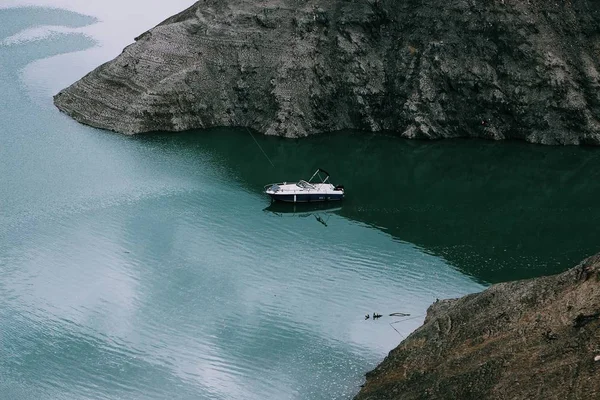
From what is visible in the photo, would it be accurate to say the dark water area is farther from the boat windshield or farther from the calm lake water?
the boat windshield

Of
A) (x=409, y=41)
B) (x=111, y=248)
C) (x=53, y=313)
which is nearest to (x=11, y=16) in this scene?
(x=409, y=41)

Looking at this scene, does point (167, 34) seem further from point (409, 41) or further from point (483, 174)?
point (483, 174)

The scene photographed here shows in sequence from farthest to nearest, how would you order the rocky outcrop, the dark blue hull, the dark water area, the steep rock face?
the steep rock face, the dark blue hull, the dark water area, the rocky outcrop

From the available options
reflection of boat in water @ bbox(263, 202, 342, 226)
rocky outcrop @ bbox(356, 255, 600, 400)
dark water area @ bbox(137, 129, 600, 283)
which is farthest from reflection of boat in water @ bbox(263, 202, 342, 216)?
rocky outcrop @ bbox(356, 255, 600, 400)

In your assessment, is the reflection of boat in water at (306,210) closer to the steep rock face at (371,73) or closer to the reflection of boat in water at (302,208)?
the reflection of boat in water at (302,208)

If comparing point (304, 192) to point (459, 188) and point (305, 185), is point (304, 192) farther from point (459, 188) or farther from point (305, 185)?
point (459, 188)
